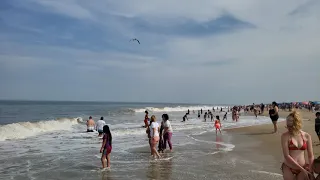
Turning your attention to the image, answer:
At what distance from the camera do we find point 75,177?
30.5 feet

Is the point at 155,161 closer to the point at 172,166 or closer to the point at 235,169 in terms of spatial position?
the point at 172,166

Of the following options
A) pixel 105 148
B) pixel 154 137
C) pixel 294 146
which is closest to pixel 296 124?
pixel 294 146

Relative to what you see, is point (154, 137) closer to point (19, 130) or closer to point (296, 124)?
point (296, 124)

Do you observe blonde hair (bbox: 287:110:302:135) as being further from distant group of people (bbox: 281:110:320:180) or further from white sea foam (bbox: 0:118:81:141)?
white sea foam (bbox: 0:118:81:141)

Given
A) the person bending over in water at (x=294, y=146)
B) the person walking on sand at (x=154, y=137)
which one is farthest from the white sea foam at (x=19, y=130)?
the person bending over in water at (x=294, y=146)

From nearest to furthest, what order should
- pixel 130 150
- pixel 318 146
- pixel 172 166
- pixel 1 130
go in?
1. pixel 172 166
2. pixel 318 146
3. pixel 130 150
4. pixel 1 130

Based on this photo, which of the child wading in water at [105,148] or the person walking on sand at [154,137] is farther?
the person walking on sand at [154,137]

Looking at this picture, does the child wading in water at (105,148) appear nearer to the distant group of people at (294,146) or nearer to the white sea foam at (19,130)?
the distant group of people at (294,146)

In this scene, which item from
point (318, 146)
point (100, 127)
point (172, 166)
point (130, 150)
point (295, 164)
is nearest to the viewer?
point (295, 164)

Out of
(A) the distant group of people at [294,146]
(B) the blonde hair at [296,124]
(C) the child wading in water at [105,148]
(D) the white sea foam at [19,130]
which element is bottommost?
(D) the white sea foam at [19,130]

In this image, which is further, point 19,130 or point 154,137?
point 19,130

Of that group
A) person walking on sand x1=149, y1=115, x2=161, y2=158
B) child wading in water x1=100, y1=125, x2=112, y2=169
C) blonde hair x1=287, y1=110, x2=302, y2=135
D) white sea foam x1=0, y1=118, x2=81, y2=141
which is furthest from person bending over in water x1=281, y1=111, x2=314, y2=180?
white sea foam x1=0, y1=118, x2=81, y2=141

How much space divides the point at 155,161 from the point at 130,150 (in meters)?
3.09

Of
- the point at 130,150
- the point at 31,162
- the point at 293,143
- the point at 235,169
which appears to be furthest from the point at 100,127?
the point at 293,143
